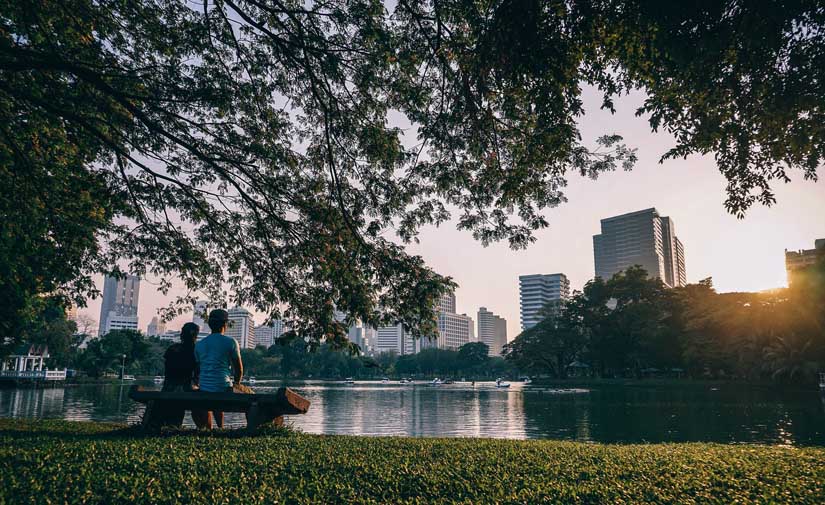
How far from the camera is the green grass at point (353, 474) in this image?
4.05m

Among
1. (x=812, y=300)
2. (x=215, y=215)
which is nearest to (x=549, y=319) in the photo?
(x=812, y=300)

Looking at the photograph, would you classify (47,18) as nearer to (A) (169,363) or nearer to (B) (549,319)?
(A) (169,363)

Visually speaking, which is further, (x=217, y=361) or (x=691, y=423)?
(x=691, y=423)

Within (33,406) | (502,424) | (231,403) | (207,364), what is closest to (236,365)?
(207,364)

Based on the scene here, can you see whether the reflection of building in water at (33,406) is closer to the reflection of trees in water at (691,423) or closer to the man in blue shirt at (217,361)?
the man in blue shirt at (217,361)

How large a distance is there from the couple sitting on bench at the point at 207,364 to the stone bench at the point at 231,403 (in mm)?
162

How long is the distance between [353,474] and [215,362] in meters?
2.84

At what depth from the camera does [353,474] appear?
15.2ft

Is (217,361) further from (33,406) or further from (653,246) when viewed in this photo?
(653,246)

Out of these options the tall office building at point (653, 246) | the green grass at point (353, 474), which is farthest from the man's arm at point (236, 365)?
the tall office building at point (653, 246)

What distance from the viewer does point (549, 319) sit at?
72438 millimetres

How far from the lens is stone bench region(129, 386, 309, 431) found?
6.29 m

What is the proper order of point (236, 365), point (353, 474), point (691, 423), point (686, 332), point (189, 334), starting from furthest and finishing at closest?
point (686, 332)
point (691, 423)
point (189, 334)
point (236, 365)
point (353, 474)

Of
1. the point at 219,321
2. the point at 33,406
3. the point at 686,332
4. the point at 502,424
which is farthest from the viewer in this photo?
the point at 686,332
